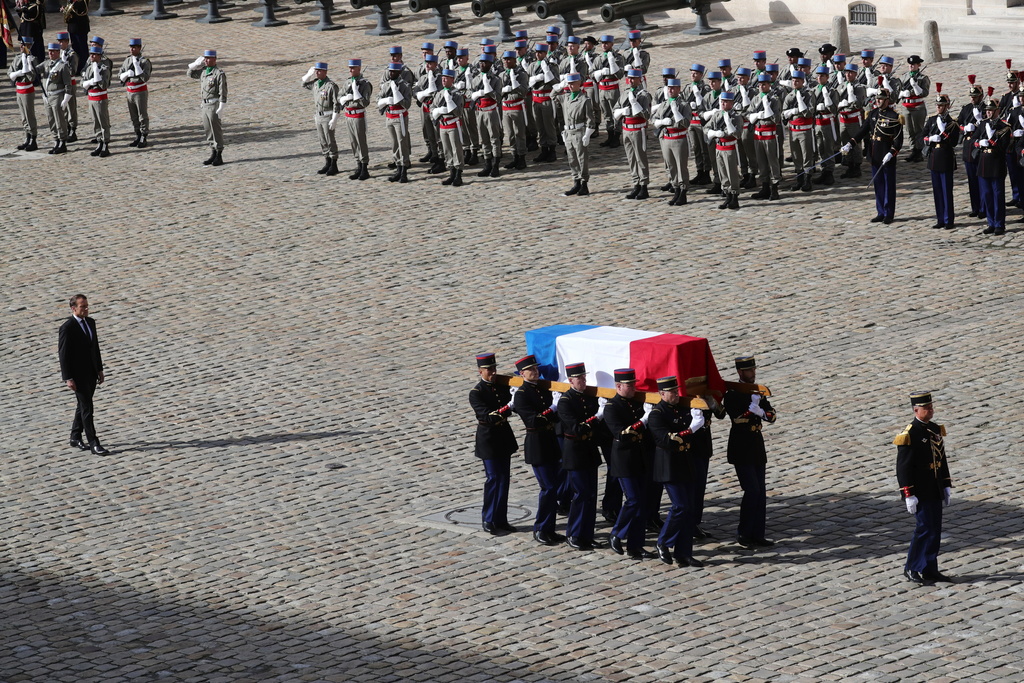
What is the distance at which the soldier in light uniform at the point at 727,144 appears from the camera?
2045 centimetres

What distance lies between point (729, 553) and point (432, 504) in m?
2.45

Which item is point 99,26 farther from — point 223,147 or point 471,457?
point 471,457

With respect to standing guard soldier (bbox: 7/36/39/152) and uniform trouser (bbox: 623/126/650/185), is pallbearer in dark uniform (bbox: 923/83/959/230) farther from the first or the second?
standing guard soldier (bbox: 7/36/39/152)

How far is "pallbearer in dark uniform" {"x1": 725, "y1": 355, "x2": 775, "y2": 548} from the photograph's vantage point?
11648 mm

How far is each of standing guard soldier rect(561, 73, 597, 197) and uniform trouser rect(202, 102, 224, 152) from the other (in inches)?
216

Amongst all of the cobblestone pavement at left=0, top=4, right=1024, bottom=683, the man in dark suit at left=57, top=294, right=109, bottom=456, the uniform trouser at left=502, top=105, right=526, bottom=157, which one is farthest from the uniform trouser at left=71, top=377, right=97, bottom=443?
the uniform trouser at left=502, top=105, right=526, bottom=157

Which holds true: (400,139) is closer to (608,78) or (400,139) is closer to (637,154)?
(608,78)

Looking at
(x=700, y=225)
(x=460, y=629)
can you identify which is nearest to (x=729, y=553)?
(x=460, y=629)

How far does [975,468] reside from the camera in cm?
1255

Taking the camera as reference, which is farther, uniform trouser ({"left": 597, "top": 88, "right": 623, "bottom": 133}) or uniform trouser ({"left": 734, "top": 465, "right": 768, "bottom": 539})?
uniform trouser ({"left": 597, "top": 88, "right": 623, "bottom": 133})

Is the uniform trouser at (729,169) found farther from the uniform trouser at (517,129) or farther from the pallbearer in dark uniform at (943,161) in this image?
the uniform trouser at (517,129)

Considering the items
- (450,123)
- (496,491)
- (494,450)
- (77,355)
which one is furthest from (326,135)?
(496,491)

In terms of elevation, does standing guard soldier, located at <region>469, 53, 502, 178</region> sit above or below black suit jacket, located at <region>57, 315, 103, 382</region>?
above

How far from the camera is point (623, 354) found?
12094 millimetres
